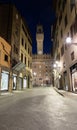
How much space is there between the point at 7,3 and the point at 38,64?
204ft

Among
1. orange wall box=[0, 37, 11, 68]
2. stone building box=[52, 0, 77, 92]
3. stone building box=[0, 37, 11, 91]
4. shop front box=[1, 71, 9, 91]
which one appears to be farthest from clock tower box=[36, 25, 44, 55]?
shop front box=[1, 71, 9, 91]

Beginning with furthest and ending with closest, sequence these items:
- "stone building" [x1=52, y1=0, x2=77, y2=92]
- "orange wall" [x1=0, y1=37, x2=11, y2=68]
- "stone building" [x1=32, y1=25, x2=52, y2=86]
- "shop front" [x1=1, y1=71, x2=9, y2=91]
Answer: "stone building" [x1=32, y1=25, x2=52, y2=86] → "shop front" [x1=1, y1=71, x2=9, y2=91] → "orange wall" [x1=0, y1=37, x2=11, y2=68] → "stone building" [x1=52, y1=0, x2=77, y2=92]

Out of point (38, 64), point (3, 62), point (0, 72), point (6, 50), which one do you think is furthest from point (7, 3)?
point (38, 64)

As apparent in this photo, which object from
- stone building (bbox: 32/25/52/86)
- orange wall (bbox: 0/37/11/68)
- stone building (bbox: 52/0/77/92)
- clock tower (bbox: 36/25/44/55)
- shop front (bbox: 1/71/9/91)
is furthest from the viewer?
clock tower (bbox: 36/25/44/55)

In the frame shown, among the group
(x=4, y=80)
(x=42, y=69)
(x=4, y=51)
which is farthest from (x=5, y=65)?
(x=42, y=69)

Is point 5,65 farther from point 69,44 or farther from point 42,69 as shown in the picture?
point 42,69

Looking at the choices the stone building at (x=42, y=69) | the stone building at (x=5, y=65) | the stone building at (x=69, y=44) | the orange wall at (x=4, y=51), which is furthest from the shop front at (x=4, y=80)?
the stone building at (x=42, y=69)

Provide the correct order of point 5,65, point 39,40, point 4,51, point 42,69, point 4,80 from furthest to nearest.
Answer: point 39,40
point 42,69
point 5,65
point 4,80
point 4,51

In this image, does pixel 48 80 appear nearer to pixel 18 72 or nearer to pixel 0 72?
pixel 18 72

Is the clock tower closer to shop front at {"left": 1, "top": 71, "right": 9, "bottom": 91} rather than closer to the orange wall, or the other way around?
the orange wall

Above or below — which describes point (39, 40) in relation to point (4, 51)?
above

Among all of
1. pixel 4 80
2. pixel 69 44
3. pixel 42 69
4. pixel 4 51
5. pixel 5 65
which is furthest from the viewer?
pixel 42 69

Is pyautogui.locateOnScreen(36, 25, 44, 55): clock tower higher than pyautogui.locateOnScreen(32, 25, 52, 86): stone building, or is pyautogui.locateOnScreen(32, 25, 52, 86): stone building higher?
pyautogui.locateOnScreen(36, 25, 44, 55): clock tower

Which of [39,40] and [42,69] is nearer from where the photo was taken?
[42,69]
